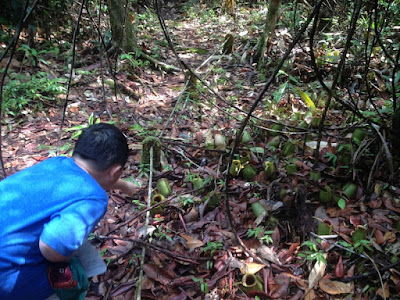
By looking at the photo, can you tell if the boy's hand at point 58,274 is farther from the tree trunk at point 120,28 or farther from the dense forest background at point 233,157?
the tree trunk at point 120,28

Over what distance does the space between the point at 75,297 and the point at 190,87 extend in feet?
10.4

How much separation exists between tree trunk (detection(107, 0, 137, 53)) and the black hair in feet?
10.8

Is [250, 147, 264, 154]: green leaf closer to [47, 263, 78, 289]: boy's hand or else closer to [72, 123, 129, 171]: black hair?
[72, 123, 129, 171]: black hair

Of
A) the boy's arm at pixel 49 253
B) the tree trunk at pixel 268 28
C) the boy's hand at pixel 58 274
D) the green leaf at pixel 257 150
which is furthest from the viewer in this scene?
the tree trunk at pixel 268 28

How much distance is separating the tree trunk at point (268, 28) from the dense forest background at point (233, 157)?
0.02 m

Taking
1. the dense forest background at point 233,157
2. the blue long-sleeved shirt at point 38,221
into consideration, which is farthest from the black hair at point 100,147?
the dense forest background at point 233,157

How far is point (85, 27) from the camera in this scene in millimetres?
5180

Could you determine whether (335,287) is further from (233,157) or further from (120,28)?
(120,28)

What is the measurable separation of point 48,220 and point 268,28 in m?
4.47

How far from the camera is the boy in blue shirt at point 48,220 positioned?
1.39m

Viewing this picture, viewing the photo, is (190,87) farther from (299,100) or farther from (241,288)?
(241,288)

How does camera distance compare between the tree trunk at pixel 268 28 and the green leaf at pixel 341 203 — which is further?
the tree trunk at pixel 268 28

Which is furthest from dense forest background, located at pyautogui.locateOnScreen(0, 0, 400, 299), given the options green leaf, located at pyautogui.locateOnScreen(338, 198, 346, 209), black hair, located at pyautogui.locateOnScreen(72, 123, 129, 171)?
black hair, located at pyautogui.locateOnScreen(72, 123, 129, 171)

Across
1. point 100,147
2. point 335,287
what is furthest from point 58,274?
point 335,287
